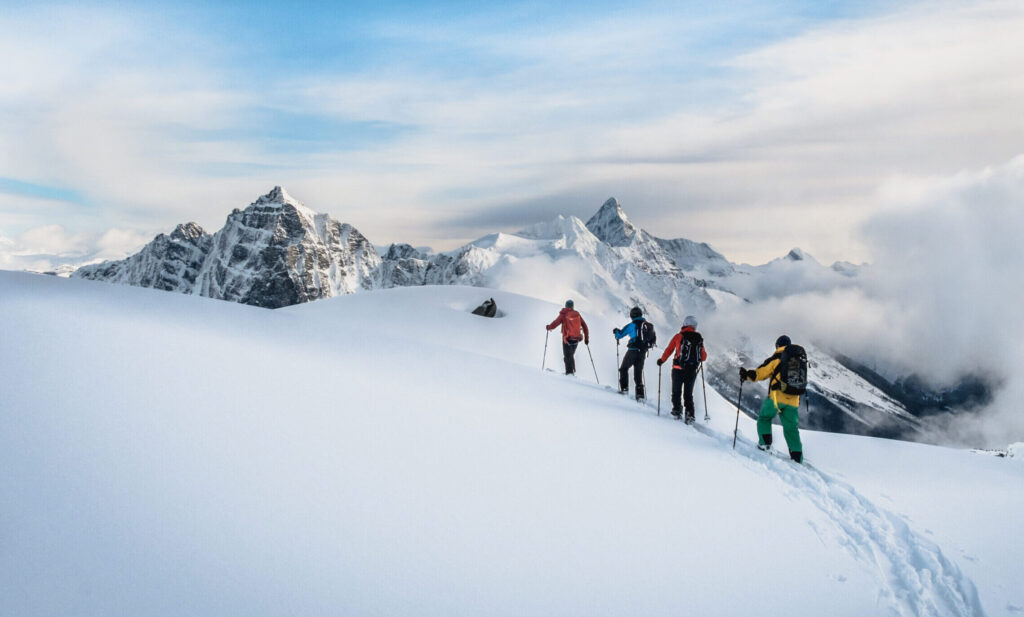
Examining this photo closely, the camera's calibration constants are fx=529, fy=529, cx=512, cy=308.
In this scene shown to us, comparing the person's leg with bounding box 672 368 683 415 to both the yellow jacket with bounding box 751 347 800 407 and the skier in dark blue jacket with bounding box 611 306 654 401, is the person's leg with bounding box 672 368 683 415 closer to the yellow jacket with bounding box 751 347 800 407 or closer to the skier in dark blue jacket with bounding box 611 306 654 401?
the skier in dark blue jacket with bounding box 611 306 654 401

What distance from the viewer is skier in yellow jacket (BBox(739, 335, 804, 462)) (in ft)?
30.4

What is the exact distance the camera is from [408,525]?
176 inches

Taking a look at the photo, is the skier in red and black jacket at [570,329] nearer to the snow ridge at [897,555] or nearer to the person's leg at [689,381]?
the person's leg at [689,381]

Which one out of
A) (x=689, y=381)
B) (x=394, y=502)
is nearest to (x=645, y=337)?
(x=689, y=381)

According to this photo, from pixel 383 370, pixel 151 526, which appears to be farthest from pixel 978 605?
pixel 383 370

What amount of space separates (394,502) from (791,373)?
761cm

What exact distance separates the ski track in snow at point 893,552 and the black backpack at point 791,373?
1.45 m

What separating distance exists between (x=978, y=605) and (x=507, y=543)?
4630 millimetres

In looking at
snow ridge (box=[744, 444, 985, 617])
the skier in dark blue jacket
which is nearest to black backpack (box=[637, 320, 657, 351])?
the skier in dark blue jacket

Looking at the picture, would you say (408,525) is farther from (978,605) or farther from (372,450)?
(978,605)

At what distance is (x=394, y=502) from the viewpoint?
15.6ft

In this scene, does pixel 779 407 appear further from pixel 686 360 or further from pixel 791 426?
pixel 686 360

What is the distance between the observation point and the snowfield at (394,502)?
3639 mm

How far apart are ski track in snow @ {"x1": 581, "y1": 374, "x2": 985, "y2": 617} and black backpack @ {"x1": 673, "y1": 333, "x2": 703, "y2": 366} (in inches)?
135
